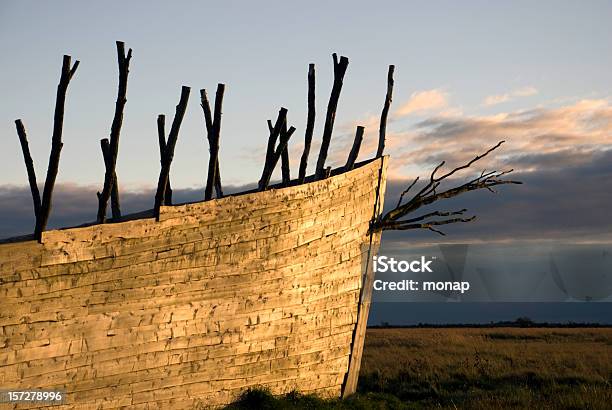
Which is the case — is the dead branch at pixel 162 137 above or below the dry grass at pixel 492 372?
above

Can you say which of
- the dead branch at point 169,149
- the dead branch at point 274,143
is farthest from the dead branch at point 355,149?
the dead branch at point 169,149

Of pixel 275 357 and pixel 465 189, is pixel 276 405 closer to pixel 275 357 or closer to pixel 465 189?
pixel 275 357

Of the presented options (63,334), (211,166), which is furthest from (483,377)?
(63,334)

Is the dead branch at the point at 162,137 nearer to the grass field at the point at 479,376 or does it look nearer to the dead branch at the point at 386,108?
the grass field at the point at 479,376

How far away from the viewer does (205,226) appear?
10.1 m

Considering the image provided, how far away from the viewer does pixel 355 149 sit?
1319 cm

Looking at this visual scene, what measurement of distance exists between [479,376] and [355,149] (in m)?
7.49

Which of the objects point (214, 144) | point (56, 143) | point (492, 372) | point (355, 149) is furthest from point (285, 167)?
point (492, 372)

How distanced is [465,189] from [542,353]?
1010cm

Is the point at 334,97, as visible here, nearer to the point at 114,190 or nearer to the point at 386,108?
the point at 386,108

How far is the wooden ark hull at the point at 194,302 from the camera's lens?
884 centimetres

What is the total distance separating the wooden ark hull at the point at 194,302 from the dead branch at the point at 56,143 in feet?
1.14

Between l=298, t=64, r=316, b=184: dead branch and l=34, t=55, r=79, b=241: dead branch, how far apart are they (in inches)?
160

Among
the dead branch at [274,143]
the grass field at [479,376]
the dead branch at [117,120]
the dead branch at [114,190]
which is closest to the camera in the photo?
the dead branch at [117,120]
